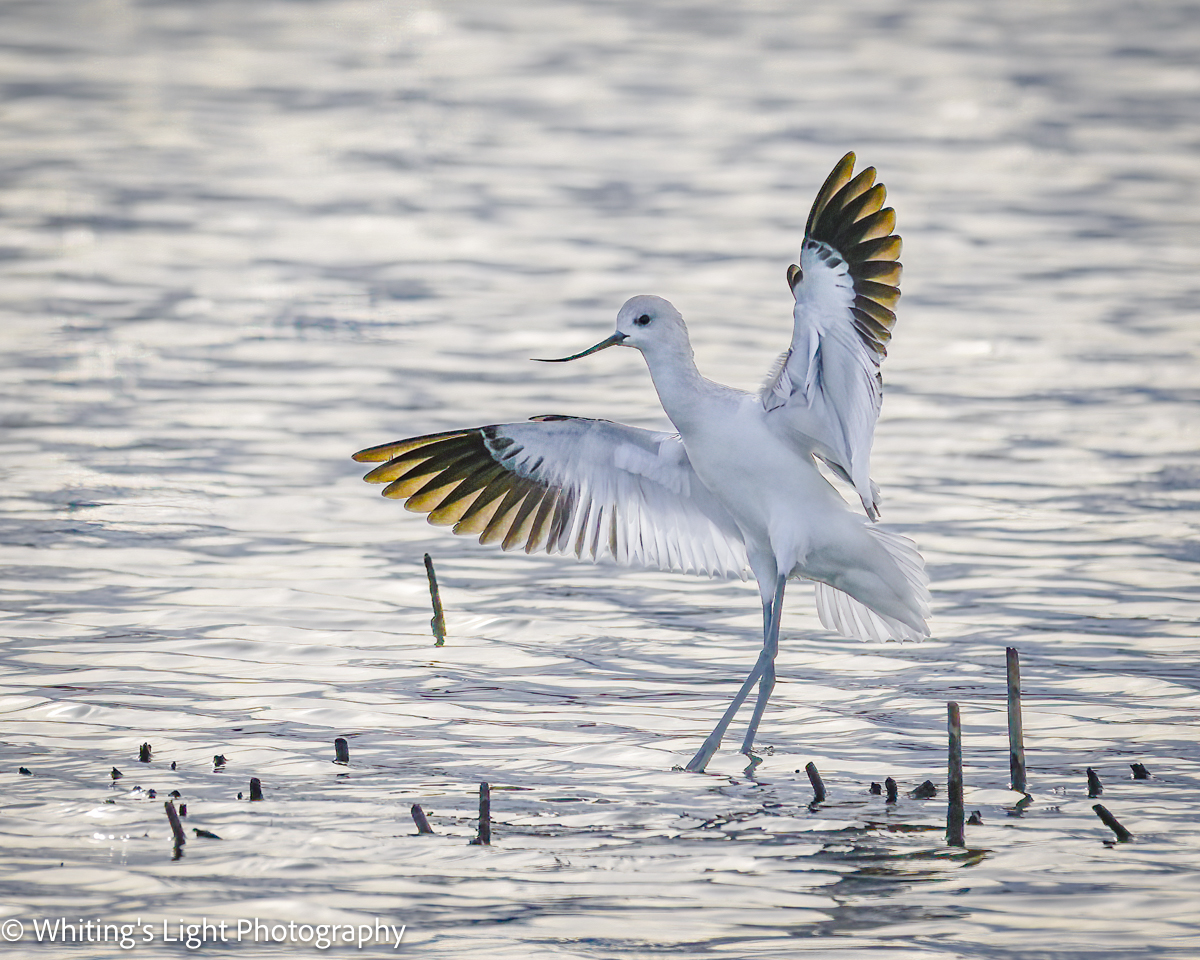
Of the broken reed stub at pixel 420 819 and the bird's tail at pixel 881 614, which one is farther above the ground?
the bird's tail at pixel 881 614

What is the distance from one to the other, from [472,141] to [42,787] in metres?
14.3

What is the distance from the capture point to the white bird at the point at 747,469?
7766 millimetres

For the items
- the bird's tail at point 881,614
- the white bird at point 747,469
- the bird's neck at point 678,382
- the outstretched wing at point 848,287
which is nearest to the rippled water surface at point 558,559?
the bird's tail at point 881,614

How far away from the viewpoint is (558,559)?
434 inches

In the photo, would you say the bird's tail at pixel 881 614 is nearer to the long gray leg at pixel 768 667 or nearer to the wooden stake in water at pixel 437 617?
the long gray leg at pixel 768 667

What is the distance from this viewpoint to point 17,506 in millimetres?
11328

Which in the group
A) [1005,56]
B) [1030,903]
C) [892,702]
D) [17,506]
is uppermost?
[1005,56]

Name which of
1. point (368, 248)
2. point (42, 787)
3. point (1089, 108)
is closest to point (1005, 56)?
point (1089, 108)

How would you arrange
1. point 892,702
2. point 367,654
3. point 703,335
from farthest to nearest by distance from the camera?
point 703,335
point 367,654
point 892,702

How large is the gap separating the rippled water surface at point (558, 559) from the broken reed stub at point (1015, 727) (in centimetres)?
12

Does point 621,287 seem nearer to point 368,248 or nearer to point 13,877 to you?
point 368,248

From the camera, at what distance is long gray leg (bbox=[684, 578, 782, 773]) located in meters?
8.02

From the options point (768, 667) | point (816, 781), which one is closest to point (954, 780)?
point (816, 781)

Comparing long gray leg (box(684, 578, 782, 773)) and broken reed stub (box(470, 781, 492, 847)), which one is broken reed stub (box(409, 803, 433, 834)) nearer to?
broken reed stub (box(470, 781, 492, 847))
